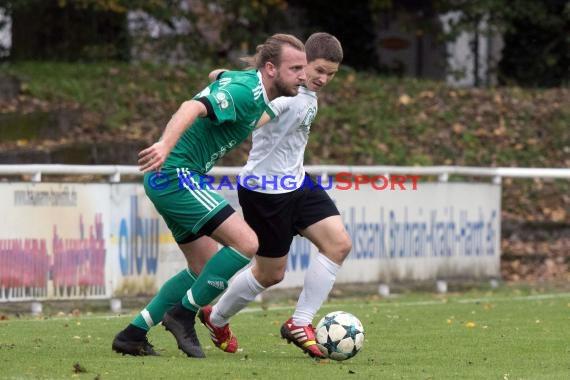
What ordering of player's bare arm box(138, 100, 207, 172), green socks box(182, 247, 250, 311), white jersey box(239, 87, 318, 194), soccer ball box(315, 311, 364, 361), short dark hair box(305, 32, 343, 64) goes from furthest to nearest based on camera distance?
white jersey box(239, 87, 318, 194)
short dark hair box(305, 32, 343, 64)
soccer ball box(315, 311, 364, 361)
green socks box(182, 247, 250, 311)
player's bare arm box(138, 100, 207, 172)

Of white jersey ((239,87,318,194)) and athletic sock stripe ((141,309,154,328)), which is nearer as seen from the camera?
athletic sock stripe ((141,309,154,328))

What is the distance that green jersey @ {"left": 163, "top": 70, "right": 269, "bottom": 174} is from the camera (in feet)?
28.2

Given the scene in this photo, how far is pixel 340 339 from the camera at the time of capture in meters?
8.86

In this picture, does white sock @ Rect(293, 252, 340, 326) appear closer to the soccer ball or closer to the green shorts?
the soccer ball

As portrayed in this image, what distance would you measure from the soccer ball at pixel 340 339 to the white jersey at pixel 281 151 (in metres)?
0.98

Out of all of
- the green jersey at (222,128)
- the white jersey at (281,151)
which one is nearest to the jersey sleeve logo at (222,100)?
the green jersey at (222,128)

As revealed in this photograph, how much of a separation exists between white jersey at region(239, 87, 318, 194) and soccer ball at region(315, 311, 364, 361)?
3.20 ft

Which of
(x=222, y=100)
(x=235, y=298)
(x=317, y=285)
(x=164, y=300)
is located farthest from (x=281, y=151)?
(x=164, y=300)

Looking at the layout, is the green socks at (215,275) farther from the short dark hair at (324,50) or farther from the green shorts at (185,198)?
the short dark hair at (324,50)

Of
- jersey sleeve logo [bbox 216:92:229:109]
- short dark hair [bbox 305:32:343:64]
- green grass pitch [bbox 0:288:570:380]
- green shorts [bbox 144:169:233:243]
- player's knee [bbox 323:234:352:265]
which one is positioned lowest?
green grass pitch [bbox 0:288:570:380]

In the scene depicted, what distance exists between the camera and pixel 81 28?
2364 cm

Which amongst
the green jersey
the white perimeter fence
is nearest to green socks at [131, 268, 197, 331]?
the green jersey

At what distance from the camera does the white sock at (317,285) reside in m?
9.35

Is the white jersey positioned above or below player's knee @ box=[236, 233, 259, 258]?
above
